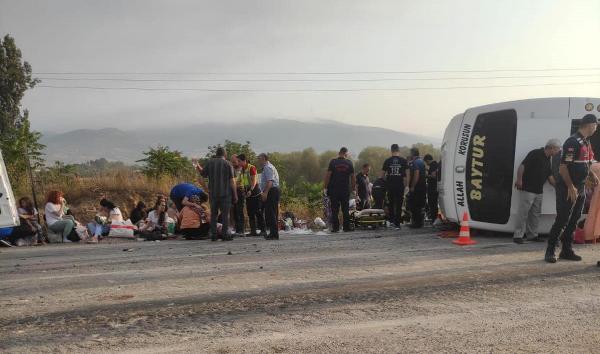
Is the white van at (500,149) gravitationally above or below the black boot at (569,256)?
above

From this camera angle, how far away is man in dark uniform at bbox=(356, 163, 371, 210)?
13.8 m

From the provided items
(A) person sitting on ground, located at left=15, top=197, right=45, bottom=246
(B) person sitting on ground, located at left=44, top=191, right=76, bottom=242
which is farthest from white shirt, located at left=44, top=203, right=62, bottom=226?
(A) person sitting on ground, located at left=15, top=197, right=45, bottom=246

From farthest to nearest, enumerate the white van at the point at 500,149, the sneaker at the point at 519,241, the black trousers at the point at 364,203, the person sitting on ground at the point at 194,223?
1. the black trousers at the point at 364,203
2. the person sitting on ground at the point at 194,223
3. the white van at the point at 500,149
4. the sneaker at the point at 519,241

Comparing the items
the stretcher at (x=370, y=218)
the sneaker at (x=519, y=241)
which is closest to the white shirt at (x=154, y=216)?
the stretcher at (x=370, y=218)

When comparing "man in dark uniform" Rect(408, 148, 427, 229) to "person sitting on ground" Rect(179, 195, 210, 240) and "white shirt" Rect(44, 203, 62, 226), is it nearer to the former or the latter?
"person sitting on ground" Rect(179, 195, 210, 240)

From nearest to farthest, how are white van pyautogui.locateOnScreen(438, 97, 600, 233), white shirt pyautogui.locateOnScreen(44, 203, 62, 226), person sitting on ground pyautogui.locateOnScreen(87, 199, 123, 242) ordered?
white van pyautogui.locateOnScreen(438, 97, 600, 233) < white shirt pyautogui.locateOnScreen(44, 203, 62, 226) < person sitting on ground pyautogui.locateOnScreen(87, 199, 123, 242)

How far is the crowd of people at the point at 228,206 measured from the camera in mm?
9992

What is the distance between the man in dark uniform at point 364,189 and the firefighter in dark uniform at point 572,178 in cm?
737

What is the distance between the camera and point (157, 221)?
11.3 metres

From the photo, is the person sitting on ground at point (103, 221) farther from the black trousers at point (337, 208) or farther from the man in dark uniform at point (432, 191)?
the man in dark uniform at point (432, 191)

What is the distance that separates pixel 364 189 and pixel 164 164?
9634 mm

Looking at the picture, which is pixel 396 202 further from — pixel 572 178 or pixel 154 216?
pixel 154 216

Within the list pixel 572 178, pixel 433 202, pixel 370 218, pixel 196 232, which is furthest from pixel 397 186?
pixel 572 178

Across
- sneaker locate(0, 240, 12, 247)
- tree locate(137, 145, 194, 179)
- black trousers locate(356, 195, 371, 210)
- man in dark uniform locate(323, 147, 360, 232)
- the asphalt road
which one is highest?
tree locate(137, 145, 194, 179)
